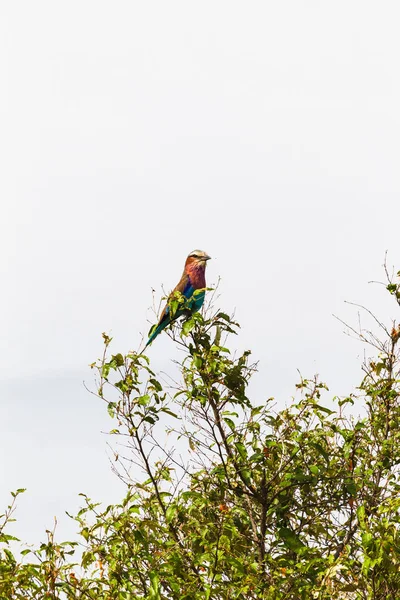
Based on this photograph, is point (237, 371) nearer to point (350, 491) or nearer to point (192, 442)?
point (192, 442)

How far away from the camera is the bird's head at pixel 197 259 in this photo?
9.23 meters

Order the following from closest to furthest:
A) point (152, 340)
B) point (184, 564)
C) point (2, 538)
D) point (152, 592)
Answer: point (152, 592) → point (184, 564) → point (2, 538) → point (152, 340)

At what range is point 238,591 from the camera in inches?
203

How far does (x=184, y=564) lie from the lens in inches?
223

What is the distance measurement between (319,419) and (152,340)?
2787 millimetres

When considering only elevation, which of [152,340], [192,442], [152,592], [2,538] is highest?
[152,340]

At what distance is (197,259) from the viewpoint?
9273mm

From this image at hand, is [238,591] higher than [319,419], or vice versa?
[319,419]

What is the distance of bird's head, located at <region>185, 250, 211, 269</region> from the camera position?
→ 9227mm

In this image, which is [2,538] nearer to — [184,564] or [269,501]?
[184,564]

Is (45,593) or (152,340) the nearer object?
(45,593)

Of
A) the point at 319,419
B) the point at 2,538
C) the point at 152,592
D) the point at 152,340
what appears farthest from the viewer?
the point at 152,340

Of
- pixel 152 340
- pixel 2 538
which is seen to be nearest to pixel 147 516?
pixel 2 538

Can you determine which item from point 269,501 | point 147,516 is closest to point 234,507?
point 269,501
